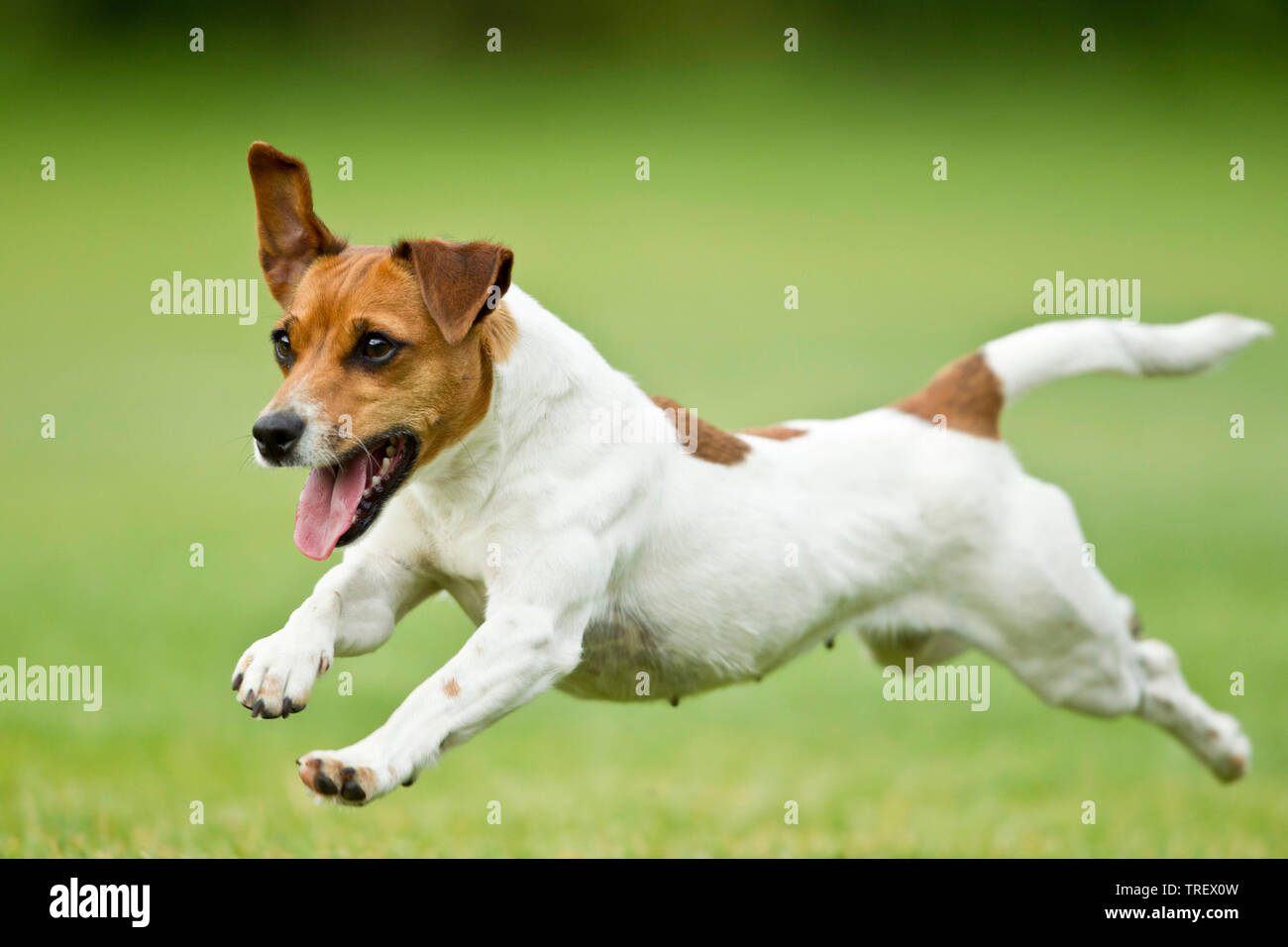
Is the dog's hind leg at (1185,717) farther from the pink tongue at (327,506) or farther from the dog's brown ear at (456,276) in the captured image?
the pink tongue at (327,506)

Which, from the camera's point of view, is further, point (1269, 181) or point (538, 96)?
point (1269, 181)

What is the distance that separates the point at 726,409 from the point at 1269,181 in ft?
52.7

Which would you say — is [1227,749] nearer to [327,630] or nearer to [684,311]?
[327,630]

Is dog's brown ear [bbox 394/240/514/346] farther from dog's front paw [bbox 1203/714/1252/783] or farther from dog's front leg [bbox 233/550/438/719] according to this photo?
dog's front paw [bbox 1203/714/1252/783]

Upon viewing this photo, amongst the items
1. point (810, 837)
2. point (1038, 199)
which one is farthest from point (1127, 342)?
point (1038, 199)

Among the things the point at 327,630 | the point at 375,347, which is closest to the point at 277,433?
the point at 375,347

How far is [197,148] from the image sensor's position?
27.9m

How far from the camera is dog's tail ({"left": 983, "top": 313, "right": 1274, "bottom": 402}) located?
25.4ft

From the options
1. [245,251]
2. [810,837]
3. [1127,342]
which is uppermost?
[245,251]

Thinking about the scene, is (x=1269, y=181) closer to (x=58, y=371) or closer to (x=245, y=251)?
(x=245, y=251)

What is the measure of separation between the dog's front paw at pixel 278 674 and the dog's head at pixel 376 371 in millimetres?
342

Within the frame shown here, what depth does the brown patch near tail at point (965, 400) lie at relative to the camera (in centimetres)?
746

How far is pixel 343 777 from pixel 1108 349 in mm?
4776

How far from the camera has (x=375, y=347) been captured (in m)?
5.51
